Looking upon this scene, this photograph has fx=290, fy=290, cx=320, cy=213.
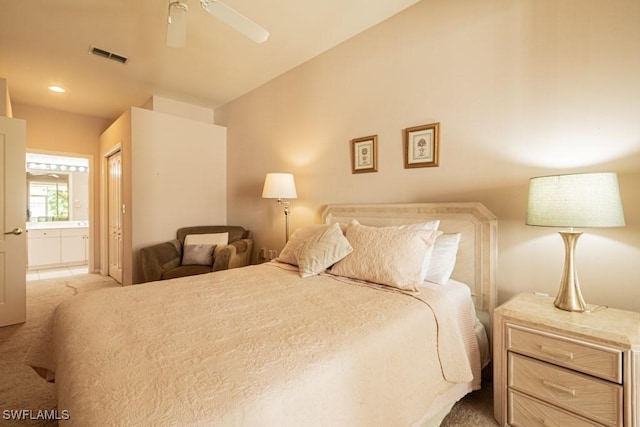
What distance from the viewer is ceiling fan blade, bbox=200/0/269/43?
1695 mm

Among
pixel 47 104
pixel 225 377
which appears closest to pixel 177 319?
pixel 225 377

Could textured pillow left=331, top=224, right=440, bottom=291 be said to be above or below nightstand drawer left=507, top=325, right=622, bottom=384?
above

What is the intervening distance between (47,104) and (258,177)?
11.7ft

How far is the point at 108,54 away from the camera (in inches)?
118

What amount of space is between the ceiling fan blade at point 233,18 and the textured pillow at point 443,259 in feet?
6.01

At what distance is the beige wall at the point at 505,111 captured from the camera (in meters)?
1.55

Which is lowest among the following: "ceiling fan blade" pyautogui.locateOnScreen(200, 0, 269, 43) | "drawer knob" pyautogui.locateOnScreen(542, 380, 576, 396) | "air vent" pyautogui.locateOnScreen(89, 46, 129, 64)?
"drawer knob" pyautogui.locateOnScreen(542, 380, 576, 396)

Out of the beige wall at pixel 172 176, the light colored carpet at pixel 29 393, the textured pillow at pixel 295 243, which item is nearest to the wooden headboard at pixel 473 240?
the light colored carpet at pixel 29 393

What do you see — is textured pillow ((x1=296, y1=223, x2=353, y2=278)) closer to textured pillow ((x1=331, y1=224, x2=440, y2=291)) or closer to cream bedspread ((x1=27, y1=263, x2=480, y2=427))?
textured pillow ((x1=331, y1=224, x2=440, y2=291))

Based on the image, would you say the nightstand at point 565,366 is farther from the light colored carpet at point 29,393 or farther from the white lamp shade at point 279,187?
the white lamp shade at point 279,187

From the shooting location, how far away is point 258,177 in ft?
12.9

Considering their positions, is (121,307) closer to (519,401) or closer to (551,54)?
(519,401)

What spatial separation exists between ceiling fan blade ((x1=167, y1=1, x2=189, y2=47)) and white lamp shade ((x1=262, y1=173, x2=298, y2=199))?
139 centimetres

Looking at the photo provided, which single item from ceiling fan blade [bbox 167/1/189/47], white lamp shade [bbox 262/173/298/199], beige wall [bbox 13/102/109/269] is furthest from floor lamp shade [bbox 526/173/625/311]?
beige wall [bbox 13/102/109/269]
